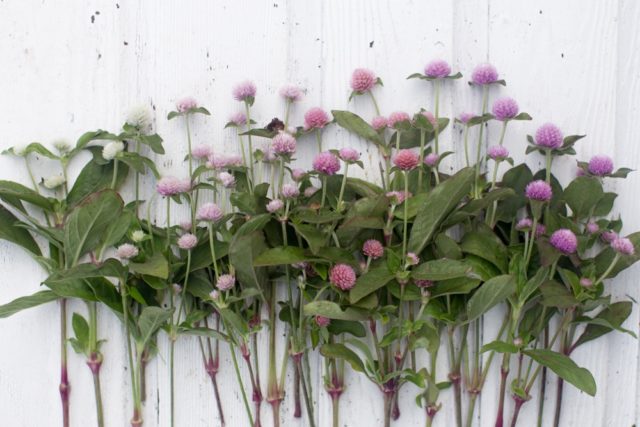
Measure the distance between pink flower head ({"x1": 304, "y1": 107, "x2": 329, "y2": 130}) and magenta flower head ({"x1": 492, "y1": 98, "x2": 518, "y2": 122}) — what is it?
23cm

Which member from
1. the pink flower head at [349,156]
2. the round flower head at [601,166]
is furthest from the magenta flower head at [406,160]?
the round flower head at [601,166]

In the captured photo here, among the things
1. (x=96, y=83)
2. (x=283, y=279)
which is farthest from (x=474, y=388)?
(x=96, y=83)

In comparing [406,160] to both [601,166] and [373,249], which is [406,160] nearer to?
[373,249]

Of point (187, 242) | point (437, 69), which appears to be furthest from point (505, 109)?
point (187, 242)

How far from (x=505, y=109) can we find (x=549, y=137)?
0.07 metres

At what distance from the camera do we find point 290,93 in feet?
2.35

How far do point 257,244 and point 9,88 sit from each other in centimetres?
43

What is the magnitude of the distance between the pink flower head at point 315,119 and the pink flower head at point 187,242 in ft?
0.70

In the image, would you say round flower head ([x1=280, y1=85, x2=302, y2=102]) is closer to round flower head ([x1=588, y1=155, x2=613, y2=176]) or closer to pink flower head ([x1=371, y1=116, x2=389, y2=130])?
pink flower head ([x1=371, y1=116, x2=389, y2=130])

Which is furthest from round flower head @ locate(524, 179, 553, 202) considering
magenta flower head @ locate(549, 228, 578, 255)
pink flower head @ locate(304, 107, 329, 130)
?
pink flower head @ locate(304, 107, 329, 130)

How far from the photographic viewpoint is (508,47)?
750 mm

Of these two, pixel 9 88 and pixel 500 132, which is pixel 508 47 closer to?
pixel 500 132

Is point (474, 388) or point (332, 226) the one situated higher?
point (332, 226)

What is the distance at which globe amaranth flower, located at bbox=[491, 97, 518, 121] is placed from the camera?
69cm
